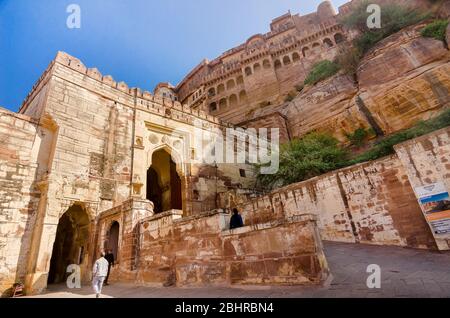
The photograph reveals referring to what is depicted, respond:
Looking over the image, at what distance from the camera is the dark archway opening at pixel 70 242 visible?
9.73 metres

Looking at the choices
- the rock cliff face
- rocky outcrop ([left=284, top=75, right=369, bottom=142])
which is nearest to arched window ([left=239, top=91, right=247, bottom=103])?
rocky outcrop ([left=284, top=75, right=369, bottom=142])

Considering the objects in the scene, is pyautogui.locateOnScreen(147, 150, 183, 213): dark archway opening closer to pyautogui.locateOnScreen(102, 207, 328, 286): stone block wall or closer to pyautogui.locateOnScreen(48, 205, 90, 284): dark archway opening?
pyautogui.locateOnScreen(48, 205, 90, 284): dark archway opening

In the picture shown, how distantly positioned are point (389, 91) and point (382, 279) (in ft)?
46.7

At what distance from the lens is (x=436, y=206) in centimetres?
607

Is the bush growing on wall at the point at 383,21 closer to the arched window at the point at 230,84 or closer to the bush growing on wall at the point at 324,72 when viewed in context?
the bush growing on wall at the point at 324,72

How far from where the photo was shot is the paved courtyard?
343 cm

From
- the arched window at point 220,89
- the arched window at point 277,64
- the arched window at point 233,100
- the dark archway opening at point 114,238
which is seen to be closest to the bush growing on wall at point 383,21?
the arched window at point 277,64

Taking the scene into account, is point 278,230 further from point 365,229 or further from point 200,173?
point 200,173

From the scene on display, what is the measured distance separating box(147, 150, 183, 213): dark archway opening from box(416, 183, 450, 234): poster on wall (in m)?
11.1

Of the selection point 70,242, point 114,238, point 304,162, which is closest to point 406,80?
point 304,162

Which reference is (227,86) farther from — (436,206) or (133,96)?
(436,206)
